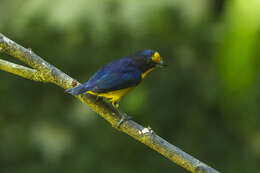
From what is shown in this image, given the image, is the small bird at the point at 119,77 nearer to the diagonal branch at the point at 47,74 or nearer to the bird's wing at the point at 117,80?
the bird's wing at the point at 117,80

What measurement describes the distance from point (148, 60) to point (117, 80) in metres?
0.39

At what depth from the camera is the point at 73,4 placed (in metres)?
4.98

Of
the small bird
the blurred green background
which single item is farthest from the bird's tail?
the blurred green background

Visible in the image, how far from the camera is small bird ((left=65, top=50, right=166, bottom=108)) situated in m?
3.34

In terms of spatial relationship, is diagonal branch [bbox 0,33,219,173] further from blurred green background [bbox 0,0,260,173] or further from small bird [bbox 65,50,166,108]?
blurred green background [bbox 0,0,260,173]

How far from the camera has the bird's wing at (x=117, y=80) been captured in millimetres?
3385

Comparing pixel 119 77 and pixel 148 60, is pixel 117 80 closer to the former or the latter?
pixel 119 77

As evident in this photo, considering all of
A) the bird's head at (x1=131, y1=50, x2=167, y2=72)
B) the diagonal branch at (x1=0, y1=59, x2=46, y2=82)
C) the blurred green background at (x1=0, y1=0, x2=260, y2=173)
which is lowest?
the blurred green background at (x1=0, y1=0, x2=260, y2=173)

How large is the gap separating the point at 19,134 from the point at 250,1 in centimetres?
348

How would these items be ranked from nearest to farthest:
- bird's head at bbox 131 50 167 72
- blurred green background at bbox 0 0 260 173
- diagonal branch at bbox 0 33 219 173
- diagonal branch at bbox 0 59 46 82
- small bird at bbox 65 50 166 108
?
diagonal branch at bbox 0 33 219 173 → diagonal branch at bbox 0 59 46 82 → small bird at bbox 65 50 166 108 → bird's head at bbox 131 50 167 72 → blurred green background at bbox 0 0 260 173

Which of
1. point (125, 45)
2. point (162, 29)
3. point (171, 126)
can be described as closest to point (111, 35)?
point (125, 45)

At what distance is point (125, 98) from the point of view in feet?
17.4

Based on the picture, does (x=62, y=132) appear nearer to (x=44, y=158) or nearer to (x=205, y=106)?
(x=44, y=158)

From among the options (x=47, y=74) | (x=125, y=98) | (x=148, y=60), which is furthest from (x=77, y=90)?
(x=125, y=98)
